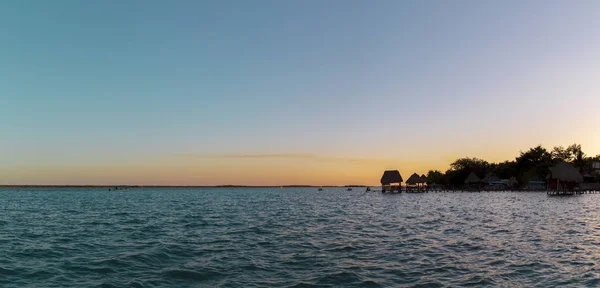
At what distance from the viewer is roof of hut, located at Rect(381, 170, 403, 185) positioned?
330 ft

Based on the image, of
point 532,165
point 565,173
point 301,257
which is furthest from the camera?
point 532,165

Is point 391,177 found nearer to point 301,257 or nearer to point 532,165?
point 532,165

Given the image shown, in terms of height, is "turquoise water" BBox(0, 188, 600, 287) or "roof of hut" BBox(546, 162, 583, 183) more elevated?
"roof of hut" BBox(546, 162, 583, 183)

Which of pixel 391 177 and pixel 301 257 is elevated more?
pixel 391 177

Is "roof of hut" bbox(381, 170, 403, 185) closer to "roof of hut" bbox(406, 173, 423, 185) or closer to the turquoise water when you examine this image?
"roof of hut" bbox(406, 173, 423, 185)

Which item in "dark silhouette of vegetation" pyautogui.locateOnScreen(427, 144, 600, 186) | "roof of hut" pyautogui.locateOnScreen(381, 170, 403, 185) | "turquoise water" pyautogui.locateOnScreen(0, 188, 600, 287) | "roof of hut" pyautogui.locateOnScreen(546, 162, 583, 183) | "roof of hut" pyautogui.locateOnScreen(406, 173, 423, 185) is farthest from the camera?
"dark silhouette of vegetation" pyautogui.locateOnScreen(427, 144, 600, 186)

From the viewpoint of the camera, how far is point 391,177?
102 m

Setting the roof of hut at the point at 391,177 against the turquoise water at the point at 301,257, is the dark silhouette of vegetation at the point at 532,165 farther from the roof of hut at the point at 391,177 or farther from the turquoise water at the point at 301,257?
the turquoise water at the point at 301,257

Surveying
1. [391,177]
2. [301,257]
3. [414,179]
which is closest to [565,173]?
[414,179]

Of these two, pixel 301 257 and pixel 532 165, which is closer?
pixel 301 257

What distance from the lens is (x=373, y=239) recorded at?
21.4 meters

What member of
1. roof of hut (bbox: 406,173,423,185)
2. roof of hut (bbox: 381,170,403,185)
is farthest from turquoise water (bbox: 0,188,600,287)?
roof of hut (bbox: 406,173,423,185)

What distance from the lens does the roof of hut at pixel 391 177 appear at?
101 m

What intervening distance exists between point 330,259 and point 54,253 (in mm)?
12149
